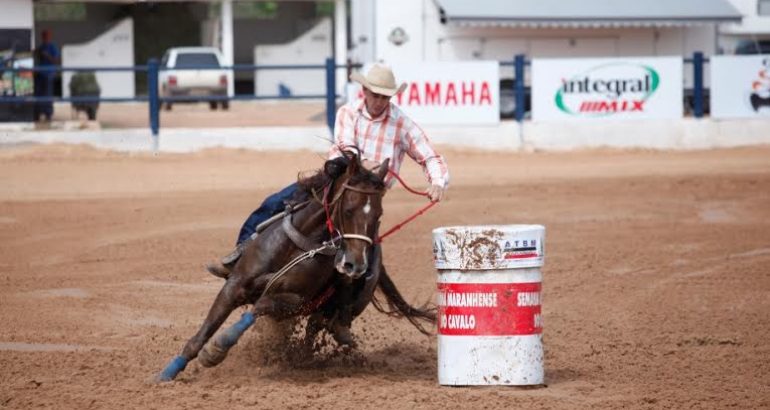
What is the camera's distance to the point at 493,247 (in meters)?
6.56

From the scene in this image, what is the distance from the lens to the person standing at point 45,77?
2194 centimetres

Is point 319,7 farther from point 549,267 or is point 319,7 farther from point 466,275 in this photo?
point 466,275

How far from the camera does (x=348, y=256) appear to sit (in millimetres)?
6465

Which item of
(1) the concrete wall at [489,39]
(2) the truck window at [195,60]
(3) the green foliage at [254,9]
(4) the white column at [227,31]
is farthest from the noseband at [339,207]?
(3) the green foliage at [254,9]

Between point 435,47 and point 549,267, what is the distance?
20.4 m

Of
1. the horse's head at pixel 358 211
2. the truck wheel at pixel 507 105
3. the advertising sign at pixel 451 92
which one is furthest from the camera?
the truck wheel at pixel 507 105

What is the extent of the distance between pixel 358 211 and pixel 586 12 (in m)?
25.8

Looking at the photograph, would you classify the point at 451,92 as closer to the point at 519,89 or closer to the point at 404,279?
the point at 519,89

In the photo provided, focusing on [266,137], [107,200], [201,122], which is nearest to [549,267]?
[107,200]

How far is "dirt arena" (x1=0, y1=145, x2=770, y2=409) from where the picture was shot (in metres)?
6.88

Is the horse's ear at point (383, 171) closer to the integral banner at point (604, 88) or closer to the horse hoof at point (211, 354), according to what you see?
the horse hoof at point (211, 354)

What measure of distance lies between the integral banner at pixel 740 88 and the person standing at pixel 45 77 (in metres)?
11.2

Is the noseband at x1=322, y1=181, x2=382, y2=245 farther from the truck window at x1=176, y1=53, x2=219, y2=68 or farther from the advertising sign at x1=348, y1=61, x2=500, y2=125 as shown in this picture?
the truck window at x1=176, y1=53, x2=219, y2=68

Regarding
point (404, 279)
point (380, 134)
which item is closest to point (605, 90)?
point (404, 279)
